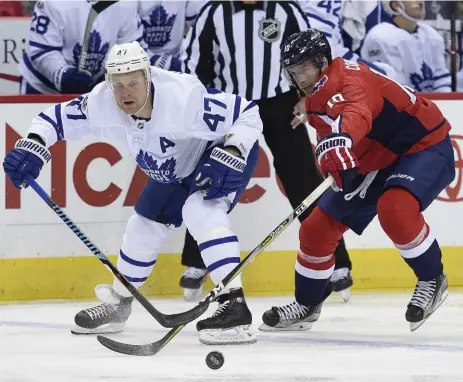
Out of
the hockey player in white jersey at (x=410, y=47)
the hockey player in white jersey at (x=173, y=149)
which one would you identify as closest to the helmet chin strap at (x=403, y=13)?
the hockey player in white jersey at (x=410, y=47)

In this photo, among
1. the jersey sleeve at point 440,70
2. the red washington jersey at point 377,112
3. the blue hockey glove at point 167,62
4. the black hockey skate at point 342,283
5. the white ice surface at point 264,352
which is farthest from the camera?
the jersey sleeve at point 440,70

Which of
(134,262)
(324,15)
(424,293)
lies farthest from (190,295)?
(324,15)

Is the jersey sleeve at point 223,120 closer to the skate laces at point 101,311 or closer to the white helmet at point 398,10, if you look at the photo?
the skate laces at point 101,311

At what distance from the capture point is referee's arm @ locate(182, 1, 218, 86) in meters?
5.19

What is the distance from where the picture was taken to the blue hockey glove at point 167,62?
548 centimetres

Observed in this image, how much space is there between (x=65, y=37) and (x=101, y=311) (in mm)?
1570

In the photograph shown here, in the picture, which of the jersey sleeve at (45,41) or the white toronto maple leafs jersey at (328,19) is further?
the white toronto maple leafs jersey at (328,19)

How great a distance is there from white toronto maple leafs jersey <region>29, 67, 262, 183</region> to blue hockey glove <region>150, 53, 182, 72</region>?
4.30ft

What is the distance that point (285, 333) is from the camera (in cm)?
428

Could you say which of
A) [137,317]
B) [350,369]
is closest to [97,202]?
[137,317]

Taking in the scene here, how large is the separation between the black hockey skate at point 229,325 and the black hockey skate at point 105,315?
0.41 m

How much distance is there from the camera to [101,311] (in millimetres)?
4277

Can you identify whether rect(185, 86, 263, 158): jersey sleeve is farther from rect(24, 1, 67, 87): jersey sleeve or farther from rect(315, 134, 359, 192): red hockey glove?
rect(24, 1, 67, 87): jersey sleeve

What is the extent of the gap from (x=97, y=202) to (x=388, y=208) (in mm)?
1573
